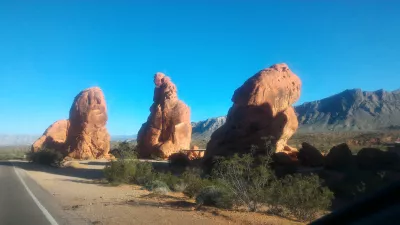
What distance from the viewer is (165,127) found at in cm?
4884

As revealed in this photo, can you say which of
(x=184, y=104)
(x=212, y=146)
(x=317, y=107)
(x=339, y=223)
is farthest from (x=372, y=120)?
(x=339, y=223)

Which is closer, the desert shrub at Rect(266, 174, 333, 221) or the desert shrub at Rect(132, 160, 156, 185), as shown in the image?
the desert shrub at Rect(266, 174, 333, 221)

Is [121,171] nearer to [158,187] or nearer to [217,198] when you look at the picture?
[158,187]

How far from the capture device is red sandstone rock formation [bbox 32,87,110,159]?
48625 millimetres

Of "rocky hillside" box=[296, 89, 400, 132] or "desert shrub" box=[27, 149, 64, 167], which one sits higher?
"rocky hillside" box=[296, 89, 400, 132]

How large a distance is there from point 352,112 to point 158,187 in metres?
94.8

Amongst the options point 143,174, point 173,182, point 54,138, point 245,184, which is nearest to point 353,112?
point 54,138

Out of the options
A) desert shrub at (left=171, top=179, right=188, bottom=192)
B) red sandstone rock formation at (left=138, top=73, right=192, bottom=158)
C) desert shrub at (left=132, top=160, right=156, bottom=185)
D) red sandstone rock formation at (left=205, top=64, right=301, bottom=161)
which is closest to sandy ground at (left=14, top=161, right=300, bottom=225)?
desert shrub at (left=171, top=179, right=188, bottom=192)

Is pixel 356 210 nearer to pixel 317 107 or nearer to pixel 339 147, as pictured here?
pixel 339 147

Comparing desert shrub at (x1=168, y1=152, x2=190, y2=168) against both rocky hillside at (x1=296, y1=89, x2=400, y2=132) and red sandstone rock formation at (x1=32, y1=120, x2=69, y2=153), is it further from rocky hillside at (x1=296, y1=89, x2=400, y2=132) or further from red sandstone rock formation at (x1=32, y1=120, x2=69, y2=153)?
rocky hillside at (x1=296, y1=89, x2=400, y2=132)

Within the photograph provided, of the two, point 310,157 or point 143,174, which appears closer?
point 143,174

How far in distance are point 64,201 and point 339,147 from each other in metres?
17.5

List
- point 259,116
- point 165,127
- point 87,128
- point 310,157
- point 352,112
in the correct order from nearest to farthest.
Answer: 1. point 310,157
2. point 259,116
3. point 87,128
4. point 165,127
5. point 352,112

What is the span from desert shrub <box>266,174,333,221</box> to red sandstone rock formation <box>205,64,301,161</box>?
15.1 m
